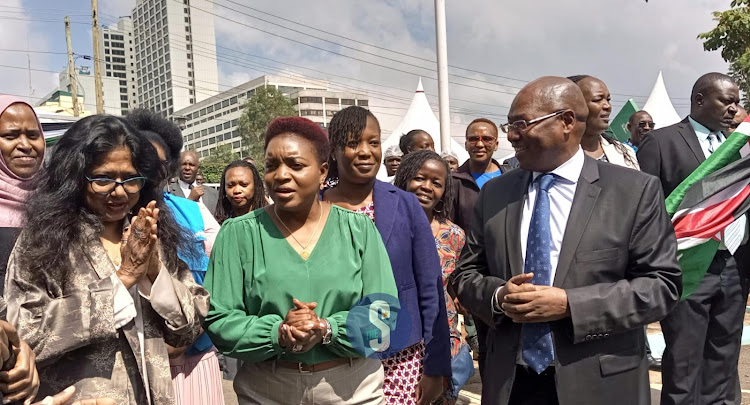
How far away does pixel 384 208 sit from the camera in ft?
9.56

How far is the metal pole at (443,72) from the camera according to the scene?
35.7 ft

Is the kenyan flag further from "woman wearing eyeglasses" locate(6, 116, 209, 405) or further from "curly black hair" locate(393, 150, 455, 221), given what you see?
"woman wearing eyeglasses" locate(6, 116, 209, 405)

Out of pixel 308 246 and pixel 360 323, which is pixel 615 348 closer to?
pixel 360 323

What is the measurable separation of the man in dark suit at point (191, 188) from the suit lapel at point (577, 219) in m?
4.30

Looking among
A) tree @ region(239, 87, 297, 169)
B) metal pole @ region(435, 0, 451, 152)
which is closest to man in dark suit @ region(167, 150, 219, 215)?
metal pole @ region(435, 0, 451, 152)

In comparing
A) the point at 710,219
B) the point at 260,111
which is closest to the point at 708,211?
the point at 710,219

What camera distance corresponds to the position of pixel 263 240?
Answer: 237 cm

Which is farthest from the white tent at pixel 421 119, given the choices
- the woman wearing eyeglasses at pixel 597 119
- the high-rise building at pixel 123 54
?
the high-rise building at pixel 123 54

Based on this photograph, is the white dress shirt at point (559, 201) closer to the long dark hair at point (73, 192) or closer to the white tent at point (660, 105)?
the long dark hair at point (73, 192)

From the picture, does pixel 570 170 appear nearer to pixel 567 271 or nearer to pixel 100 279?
pixel 567 271

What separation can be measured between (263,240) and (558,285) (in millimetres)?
1155

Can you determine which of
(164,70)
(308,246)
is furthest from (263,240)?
(164,70)

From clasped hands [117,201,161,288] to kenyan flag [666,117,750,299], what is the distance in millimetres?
2831

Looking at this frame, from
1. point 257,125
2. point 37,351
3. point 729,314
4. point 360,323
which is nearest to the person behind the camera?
point 37,351
